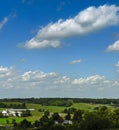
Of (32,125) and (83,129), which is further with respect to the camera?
(32,125)

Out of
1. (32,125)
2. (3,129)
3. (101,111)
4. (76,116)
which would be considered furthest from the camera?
(76,116)

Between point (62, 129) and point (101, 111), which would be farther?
point (101, 111)

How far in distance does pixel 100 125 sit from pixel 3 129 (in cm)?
3905

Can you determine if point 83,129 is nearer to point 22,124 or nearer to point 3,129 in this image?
point 3,129

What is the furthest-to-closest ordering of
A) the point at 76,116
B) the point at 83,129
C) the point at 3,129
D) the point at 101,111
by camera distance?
1. the point at 76,116
2. the point at 101,111
3. the point at 3,129
4. the point at 83,129

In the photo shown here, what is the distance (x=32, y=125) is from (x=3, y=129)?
23647 mm

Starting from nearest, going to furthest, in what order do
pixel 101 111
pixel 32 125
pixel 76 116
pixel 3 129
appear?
pixel 3 129
pixel 101 111
pixel 32 125
pixel 76 116

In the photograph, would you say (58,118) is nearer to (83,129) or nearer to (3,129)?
(3,129)

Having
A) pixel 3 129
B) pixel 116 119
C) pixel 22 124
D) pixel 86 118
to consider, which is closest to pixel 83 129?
pixel 86 118

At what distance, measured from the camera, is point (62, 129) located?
118750mm

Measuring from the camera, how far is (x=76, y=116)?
561ft

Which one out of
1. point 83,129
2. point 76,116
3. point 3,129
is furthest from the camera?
point 76,116

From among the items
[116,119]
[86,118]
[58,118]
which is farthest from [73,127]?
[58,118]

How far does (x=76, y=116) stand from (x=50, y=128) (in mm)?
50798
